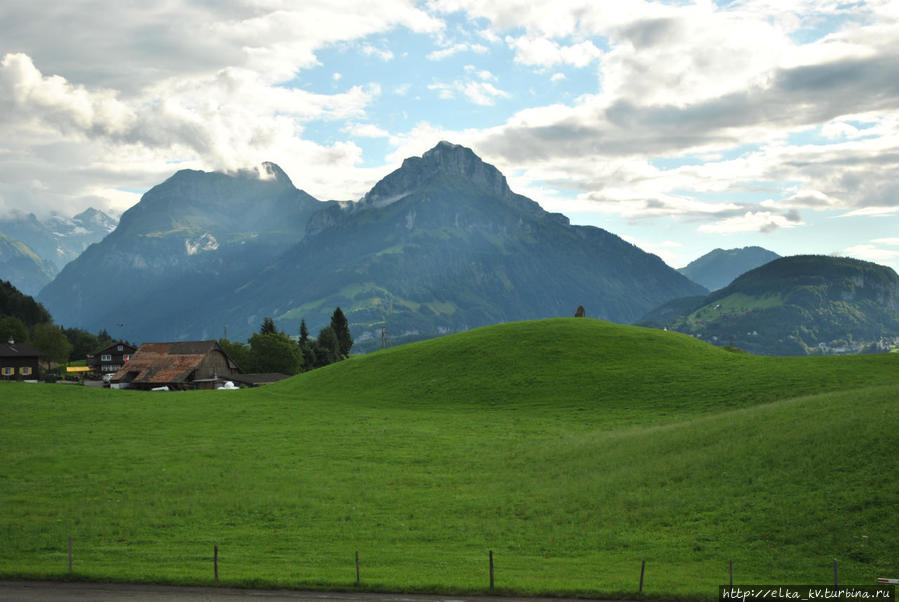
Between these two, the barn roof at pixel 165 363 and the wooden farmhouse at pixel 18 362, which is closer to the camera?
the barn roof at pixel 165 363

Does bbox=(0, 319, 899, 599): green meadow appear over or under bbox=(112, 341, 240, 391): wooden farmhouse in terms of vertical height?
under

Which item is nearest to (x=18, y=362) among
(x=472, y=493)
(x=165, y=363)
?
(x=165, y=363)

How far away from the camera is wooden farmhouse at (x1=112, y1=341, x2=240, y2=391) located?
139375 millimetres

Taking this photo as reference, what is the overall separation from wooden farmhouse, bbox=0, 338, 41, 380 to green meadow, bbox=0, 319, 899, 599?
276 ft

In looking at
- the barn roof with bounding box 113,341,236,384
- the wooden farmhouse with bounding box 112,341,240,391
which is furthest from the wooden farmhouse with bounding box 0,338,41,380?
the barn roof with bounding box 113,341,236,384

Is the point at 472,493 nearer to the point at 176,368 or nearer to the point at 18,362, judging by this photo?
the point at 176,368

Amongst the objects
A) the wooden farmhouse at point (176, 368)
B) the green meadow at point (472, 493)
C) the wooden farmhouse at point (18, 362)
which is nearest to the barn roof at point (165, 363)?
the wooden farmhouse at point (176, 368)

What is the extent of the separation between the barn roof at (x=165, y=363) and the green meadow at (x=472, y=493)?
60.7m

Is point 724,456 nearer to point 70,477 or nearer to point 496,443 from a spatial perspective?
point 496,443

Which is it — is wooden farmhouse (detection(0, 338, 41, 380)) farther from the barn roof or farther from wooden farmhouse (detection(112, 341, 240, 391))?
the barn roof

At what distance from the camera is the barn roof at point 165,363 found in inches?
5522

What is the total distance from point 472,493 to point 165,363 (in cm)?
12358

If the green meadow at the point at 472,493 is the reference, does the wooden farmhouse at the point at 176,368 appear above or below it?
above

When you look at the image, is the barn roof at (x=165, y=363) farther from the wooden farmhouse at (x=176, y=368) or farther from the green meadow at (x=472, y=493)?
the green meadow at (x=472, y=493)
